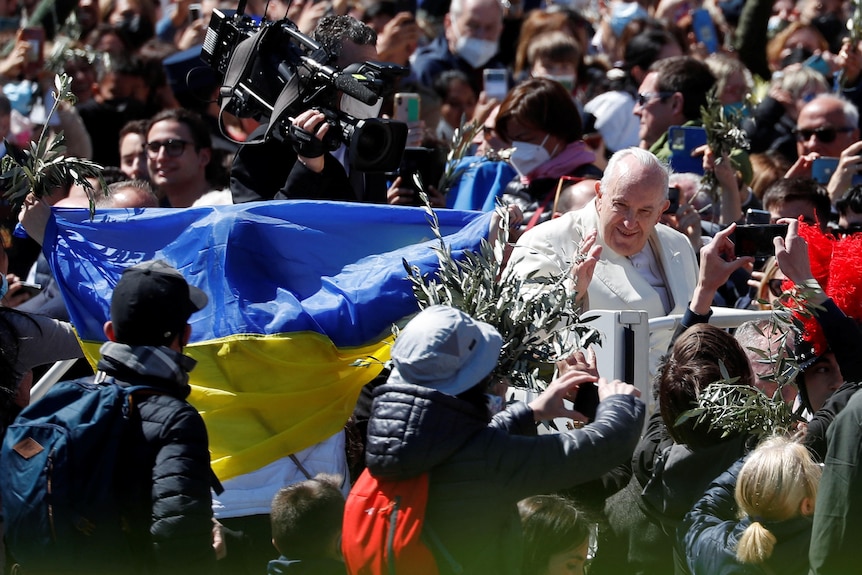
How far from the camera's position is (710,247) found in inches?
190

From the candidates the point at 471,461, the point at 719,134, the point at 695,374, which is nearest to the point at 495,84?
the point at 719,134

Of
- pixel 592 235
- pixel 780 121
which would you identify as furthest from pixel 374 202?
pixel 780 121

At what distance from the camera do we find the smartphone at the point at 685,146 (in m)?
6.88

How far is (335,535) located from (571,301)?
3.55 feet

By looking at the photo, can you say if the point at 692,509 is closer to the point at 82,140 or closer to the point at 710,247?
the point at 710,247

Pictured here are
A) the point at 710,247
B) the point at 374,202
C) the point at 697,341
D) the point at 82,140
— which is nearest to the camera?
the point at 697,341

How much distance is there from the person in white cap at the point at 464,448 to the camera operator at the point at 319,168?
181cm

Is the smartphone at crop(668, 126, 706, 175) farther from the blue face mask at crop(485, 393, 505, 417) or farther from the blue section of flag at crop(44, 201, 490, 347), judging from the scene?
the blue face mask at crop(485, 393, 505, 417)

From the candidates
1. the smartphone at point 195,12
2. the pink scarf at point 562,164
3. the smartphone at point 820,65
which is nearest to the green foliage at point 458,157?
the pink scarf at point 562,164

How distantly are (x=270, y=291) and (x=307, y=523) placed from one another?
39.1 inches

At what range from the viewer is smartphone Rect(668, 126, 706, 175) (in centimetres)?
688

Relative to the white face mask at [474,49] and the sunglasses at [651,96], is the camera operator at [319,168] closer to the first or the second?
the sunglasses at [651,96]

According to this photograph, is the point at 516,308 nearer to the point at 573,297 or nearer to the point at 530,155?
the point at 573,297

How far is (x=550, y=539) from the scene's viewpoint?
412 cm
